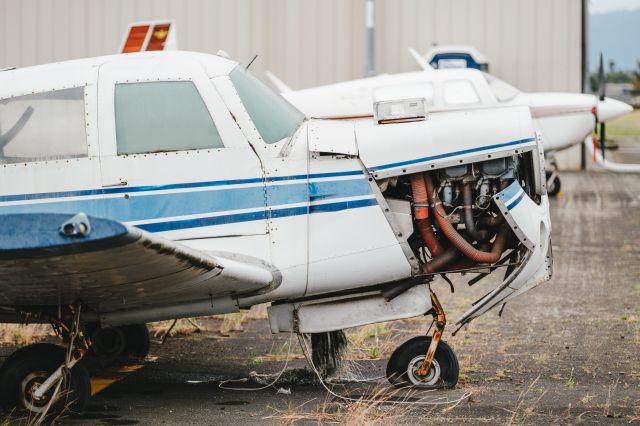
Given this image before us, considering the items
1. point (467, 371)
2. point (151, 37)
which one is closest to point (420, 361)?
point (467, 371)

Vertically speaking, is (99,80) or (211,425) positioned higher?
(99,80)

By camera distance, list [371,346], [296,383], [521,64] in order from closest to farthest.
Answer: [296,383] < [371,346] < [521,64]

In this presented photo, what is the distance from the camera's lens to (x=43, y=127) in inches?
241

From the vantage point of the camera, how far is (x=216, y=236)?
6.06m

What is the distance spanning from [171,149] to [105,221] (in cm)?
154

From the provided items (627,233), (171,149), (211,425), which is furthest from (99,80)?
(627,233)

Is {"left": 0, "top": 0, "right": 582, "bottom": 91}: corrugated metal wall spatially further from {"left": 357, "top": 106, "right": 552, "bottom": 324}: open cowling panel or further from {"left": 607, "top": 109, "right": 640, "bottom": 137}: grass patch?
{"left": 357, "top": 106, "right": 552, "bottom": 324}: open cowling panel

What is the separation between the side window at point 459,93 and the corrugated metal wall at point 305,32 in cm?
746

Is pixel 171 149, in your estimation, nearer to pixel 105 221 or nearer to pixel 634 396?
pixel 105 221

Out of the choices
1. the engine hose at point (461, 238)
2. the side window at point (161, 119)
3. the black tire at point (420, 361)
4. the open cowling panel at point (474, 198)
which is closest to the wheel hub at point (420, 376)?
the black tire at point (420, 361)

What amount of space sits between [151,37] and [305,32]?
1337 centimetres

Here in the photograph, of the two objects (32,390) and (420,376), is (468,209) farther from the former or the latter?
(32,390)

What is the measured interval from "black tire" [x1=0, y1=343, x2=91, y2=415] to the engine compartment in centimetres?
204

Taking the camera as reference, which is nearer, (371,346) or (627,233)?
(371,346)
